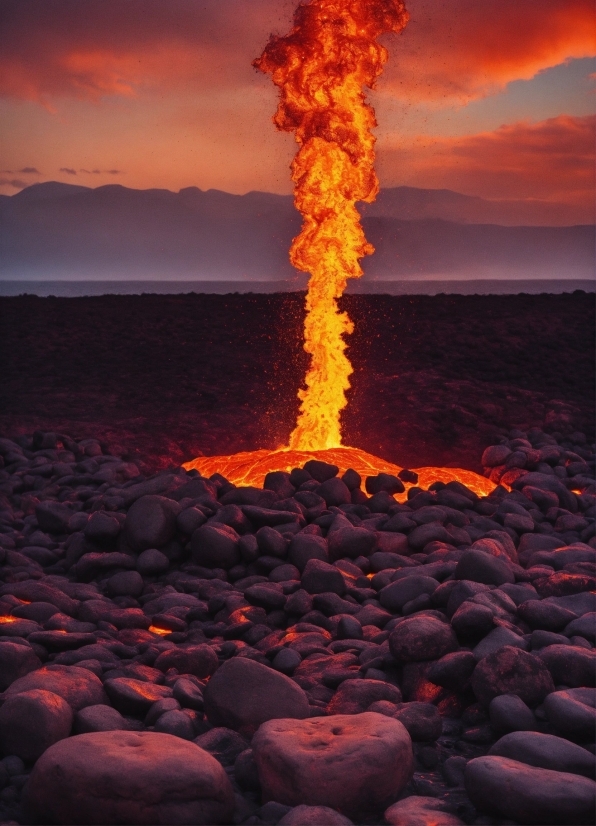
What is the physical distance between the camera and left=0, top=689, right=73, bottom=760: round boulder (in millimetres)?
4355

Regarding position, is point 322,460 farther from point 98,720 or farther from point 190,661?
point 98,720

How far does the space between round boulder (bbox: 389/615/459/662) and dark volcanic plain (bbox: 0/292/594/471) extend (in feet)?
26.5

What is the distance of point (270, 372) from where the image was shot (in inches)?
962

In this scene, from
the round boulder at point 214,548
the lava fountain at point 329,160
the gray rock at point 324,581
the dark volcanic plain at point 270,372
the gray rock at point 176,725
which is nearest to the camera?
the gray rock at point 176,725

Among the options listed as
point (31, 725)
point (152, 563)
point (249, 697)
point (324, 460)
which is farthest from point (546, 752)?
point (324, 460)

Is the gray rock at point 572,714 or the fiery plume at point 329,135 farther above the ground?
the fiery plume at point 329,135

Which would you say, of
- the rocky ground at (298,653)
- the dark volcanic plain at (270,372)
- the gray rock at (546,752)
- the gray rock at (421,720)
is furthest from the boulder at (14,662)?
Answer: the dark volcanic plain at (270,372)

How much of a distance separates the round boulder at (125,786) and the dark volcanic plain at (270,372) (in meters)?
10.0

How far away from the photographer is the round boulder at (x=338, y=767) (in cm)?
375

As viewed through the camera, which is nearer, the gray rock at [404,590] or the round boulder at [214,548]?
the gray rock at [404,590]

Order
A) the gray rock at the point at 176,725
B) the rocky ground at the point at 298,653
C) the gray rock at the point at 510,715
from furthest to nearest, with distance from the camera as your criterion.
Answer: the gray rock at the point at 176,725 < the gray rock at the point at 510,715 < the rocky ground at the point at 298,653

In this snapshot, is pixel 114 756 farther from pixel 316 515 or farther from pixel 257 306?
pixel 257 306

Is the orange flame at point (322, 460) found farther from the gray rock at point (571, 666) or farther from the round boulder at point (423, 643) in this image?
the gray rock at point (571, 666)

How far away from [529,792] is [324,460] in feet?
23.5
